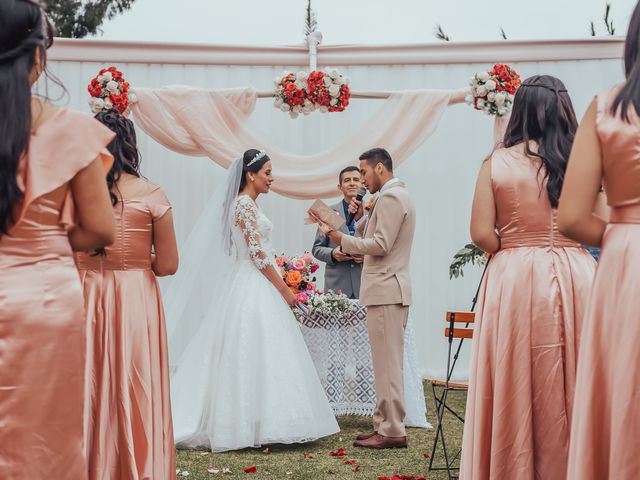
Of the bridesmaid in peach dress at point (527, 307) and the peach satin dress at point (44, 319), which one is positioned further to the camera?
the bridesmaid in peach dress at point (527, 307)

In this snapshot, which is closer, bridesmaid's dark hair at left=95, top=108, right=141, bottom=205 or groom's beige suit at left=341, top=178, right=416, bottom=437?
bridesmaid's dark hair at left=95, top=108, right=141, bottom=205

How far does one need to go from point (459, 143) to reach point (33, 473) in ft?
27.0

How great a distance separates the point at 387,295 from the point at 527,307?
7.66 ft

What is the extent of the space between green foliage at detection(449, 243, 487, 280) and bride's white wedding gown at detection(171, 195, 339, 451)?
3.28 m

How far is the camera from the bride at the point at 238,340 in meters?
5.44

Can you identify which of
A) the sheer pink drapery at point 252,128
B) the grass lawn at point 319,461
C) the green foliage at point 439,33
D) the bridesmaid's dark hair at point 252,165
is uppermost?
the green foliage at point 439,33

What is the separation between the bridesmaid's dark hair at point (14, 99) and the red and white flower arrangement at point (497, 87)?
18.3ft

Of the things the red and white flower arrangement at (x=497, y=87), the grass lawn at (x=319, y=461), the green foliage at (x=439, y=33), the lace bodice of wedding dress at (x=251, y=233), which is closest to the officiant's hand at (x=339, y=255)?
the lace bodice of wedding dress at (x=251, y=233)

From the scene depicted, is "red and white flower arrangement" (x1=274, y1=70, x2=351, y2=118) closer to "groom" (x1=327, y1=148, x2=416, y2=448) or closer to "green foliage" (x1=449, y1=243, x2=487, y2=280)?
"groom" (x1=327, y1=148, x2=416, y2=448)

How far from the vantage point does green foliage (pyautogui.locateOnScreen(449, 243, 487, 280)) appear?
28.6 feet

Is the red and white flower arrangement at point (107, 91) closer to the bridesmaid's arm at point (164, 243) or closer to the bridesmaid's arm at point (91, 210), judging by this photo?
the bridesmaid's arm at point (164, 243)

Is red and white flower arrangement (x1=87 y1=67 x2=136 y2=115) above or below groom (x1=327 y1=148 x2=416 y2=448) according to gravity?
above

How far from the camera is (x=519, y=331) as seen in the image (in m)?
3.33

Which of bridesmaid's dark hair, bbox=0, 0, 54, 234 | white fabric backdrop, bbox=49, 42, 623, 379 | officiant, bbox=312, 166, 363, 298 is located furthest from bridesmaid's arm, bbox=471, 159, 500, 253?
white fabric backdrop, bbox=49, 42, 623, 379
